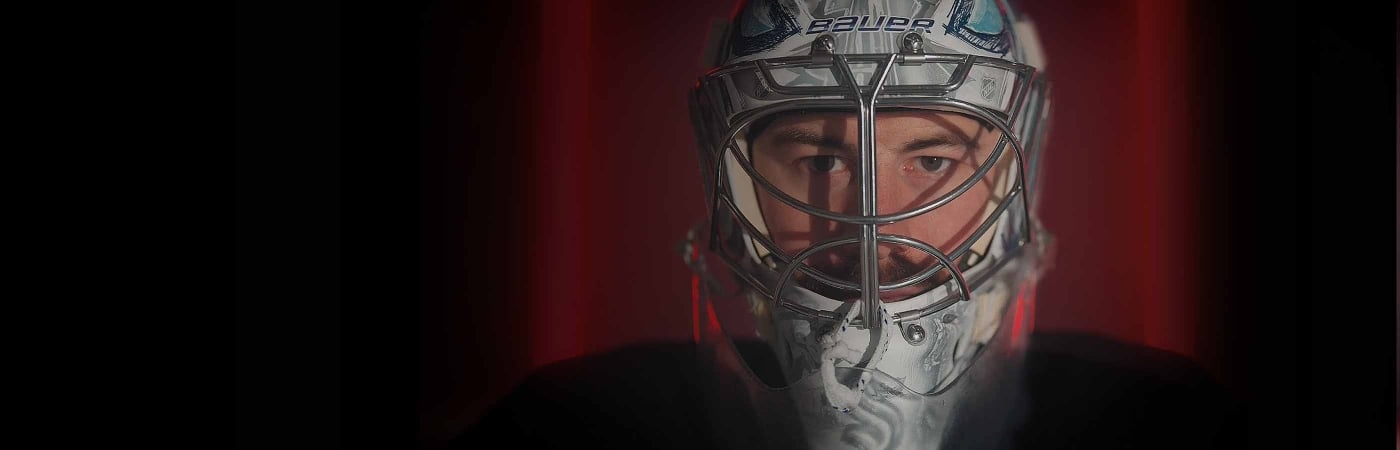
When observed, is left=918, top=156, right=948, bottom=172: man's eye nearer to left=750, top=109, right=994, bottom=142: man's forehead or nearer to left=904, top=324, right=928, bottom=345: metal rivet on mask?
left=750, top=109, right=994, bottom=142: man's forehead

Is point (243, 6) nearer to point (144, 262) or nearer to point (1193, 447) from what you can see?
point (144, 262)

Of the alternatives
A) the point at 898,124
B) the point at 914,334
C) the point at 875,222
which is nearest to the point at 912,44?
the point at 898,124

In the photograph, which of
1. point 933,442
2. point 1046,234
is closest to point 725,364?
point 933,442

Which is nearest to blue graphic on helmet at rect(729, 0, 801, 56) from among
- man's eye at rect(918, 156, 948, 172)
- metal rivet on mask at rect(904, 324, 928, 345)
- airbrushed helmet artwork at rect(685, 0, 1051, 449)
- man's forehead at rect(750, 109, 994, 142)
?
airbrushed helmet artwork at rect(685, 0, 1051, 449)

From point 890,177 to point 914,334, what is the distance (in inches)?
7.5

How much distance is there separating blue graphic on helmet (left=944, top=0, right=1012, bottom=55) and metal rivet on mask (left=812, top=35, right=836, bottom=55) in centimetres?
15

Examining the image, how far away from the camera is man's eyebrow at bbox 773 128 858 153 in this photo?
1039 millimetres

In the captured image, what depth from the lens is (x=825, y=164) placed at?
3.46 feet

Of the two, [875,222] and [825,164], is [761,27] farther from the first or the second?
[875,222]

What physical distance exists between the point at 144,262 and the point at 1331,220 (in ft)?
4.75

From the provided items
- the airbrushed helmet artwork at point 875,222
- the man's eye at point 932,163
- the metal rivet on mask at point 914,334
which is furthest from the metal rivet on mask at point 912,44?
the metal rivet on mask at point 914,334

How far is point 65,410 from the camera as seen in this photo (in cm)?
105

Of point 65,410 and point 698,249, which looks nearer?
point 65,410

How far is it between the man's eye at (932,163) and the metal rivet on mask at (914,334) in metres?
0.19
